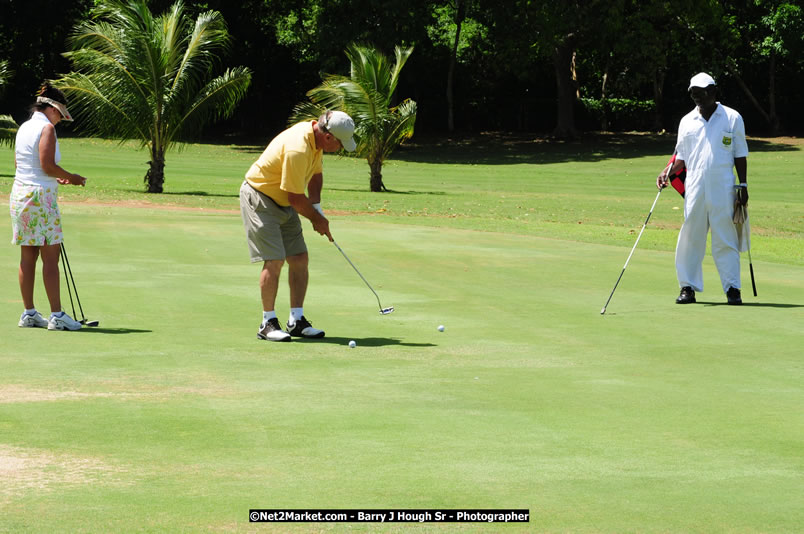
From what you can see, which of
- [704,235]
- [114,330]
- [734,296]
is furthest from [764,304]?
[114,330]

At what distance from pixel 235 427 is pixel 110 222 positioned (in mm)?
13539

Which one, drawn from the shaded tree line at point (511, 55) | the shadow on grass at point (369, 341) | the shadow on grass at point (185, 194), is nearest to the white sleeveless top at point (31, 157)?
the shadow on grass at point (369, 341)

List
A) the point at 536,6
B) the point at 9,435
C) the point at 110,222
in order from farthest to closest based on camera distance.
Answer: the point at 536,6, the point at 110,222, the point at 9,435

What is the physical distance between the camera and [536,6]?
52.0 m

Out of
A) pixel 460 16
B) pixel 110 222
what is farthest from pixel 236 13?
pixel 110 222

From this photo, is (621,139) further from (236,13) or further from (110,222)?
(110,222)

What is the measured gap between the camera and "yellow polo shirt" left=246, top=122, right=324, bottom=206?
8.51m

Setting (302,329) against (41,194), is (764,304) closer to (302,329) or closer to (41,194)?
(302,329)

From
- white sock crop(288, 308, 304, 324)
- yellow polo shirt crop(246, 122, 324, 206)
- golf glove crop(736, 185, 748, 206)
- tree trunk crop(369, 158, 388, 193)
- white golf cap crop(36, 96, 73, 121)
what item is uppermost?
white golf cap crop(36, 96, 73, 121)

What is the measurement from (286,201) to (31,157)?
2.01 meters

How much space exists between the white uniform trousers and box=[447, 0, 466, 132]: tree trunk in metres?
45.2

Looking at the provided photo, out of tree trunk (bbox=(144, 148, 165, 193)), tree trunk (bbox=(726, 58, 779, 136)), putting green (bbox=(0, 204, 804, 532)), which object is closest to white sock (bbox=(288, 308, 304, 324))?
putting green (bbox=(0, 204, 804, 532))

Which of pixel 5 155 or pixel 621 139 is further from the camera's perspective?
pixel 621 139

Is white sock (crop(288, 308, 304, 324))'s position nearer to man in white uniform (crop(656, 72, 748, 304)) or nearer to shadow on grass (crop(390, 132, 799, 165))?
man in white uniform (crop(656, 72, 748, 304))
